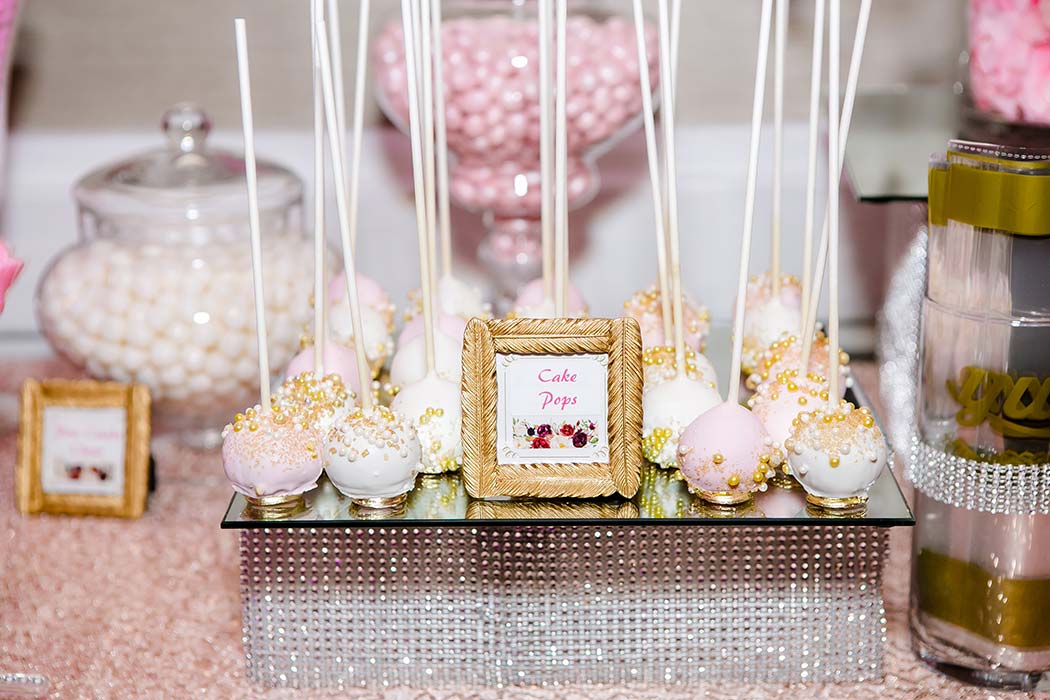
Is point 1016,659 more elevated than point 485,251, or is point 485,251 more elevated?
point 485,251

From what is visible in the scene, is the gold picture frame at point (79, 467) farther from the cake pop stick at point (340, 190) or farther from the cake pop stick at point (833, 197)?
the cake pop stick at point (833, 197)

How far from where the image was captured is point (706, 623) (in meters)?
0.78

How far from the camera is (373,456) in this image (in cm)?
72

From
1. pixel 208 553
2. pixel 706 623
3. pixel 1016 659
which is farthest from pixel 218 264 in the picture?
pixel 1016 659

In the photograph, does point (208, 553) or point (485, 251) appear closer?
point (208, 553)

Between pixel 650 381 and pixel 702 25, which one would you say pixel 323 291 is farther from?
pixel 702 25

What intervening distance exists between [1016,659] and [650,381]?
28cm

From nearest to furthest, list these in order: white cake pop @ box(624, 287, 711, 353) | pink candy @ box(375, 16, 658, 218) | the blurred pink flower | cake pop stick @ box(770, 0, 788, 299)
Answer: the blurred pink flower → cake pop stick @ box(770, 0, 788, 299) → white cake pop @ box(624, 287, 711, 353) → pink candy @ box(375, 16, 658, 218)

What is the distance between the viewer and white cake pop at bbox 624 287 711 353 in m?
0.91

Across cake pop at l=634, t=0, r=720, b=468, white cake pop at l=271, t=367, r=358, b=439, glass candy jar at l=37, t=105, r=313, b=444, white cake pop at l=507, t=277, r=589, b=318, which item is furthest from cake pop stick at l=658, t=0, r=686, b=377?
glass candy jar at l=37, t=105, r=313, b=444

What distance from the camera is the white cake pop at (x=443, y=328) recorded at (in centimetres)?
89

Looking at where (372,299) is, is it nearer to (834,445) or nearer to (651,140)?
(651,140)

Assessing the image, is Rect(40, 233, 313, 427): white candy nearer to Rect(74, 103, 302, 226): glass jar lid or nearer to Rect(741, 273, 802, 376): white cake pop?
Rect(74, 103, 302, 226): glass jar lid

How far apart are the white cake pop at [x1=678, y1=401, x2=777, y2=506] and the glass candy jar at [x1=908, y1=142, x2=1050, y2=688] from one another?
0.41ft
